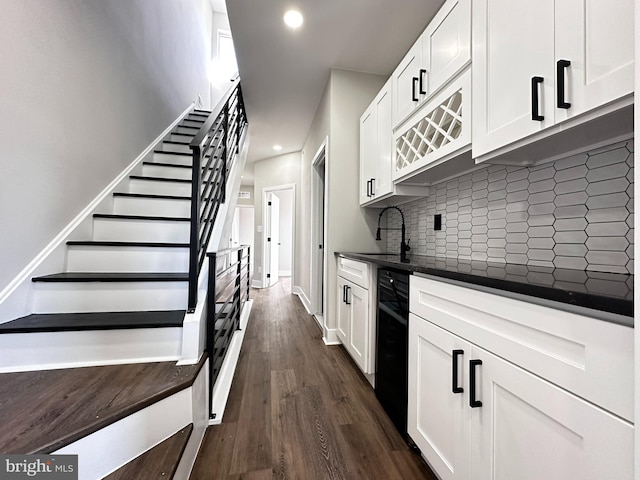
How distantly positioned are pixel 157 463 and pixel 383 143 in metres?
2.19

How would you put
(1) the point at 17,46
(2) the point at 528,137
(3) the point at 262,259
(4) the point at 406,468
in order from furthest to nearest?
(3) the point at 262,259, (1) the point at 17,46, (4) the point at 406,468, (2) the point at 528,137

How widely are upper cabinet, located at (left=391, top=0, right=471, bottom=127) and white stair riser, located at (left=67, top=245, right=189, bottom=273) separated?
5.86 feet

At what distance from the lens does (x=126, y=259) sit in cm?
180

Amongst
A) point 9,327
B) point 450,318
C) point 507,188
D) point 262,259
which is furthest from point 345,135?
point 262,259

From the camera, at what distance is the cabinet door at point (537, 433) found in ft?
1.76

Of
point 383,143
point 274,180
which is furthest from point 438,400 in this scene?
point 274,180

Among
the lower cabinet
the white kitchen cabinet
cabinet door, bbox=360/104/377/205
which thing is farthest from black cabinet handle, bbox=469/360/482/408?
cabinet door, bbox=360/104/377/205

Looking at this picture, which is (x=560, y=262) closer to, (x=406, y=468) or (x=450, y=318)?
(x=450, y=318)

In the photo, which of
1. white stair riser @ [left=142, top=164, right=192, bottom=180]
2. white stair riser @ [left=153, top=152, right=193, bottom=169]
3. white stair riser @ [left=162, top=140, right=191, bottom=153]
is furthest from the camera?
white stair riser @ [left=162, top=140, right=191, bottom=153]

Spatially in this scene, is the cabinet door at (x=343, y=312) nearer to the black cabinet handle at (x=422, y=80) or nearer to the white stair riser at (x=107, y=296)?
the white stair riser at (x=107, y=296)

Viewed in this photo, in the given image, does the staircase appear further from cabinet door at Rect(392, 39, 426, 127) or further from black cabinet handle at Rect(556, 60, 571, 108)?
black cabinet handle at Rect(556, 60, 571, 108)

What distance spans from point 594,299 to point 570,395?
235mm

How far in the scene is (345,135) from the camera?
2670mm

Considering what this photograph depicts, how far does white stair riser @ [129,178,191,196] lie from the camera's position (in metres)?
2.51
